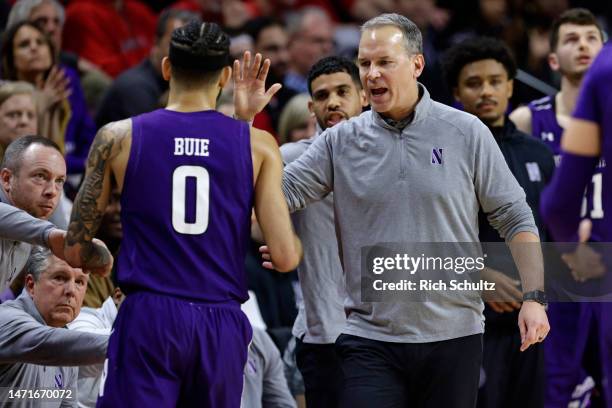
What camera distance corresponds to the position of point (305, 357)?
21.3ft

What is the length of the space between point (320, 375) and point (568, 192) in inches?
105

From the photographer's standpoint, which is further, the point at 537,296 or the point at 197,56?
the point at 537,296

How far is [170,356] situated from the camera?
4691mm

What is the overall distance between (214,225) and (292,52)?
292 inches

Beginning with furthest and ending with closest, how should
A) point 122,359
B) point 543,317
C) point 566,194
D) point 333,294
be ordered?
point 333,294
point 543,317
point 122,359
point 566,194

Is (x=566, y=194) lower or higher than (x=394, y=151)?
lower

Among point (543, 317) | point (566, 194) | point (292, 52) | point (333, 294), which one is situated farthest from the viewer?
point (292, 52)

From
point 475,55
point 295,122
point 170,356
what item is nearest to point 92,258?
point 170,356

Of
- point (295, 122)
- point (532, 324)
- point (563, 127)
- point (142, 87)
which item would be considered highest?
point (142, 87)

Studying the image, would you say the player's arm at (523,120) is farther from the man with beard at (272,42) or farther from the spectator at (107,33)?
the spectator at (107,33)

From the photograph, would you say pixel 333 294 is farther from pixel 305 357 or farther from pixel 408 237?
pixel 408 237

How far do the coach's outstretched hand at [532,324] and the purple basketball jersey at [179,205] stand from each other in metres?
1.38

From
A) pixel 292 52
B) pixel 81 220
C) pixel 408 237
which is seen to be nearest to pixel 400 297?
pixel 408 237

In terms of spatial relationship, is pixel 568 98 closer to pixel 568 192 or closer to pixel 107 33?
pixel 107 33
